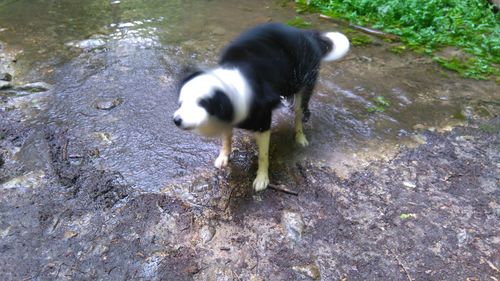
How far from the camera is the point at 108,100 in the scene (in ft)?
14.3

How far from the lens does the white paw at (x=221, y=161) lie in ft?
11.5

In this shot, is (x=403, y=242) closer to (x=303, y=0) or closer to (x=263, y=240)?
(x=263, y=240)

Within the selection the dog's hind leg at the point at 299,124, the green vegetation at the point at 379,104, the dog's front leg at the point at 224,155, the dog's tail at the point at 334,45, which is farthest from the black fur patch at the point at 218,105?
the green vegetation at the point at 379,104

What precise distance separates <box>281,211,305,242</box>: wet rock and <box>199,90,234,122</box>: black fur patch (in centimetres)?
92

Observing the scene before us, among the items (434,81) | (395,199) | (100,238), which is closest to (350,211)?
(395,199)

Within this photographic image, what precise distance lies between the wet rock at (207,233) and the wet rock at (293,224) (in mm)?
526

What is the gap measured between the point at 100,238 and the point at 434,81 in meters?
4.05

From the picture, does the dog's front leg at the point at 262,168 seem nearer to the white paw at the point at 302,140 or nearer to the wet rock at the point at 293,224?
the wet rock at the point at 293,224

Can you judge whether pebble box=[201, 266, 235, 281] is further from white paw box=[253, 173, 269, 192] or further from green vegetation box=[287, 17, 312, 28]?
green vegetation box=[287, 17, 312, 28]

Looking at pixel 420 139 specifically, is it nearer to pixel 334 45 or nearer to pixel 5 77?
pixel 334 45

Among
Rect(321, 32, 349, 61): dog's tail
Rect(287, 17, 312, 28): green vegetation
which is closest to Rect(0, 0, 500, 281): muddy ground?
Rect(321, 32, 349, 61): dog's tail

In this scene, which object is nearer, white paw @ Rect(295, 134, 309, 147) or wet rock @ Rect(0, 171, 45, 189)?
wet rock @ Rect(0, 171, 45, 189)

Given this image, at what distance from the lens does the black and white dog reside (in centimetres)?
259

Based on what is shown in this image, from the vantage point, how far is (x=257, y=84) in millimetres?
2924
